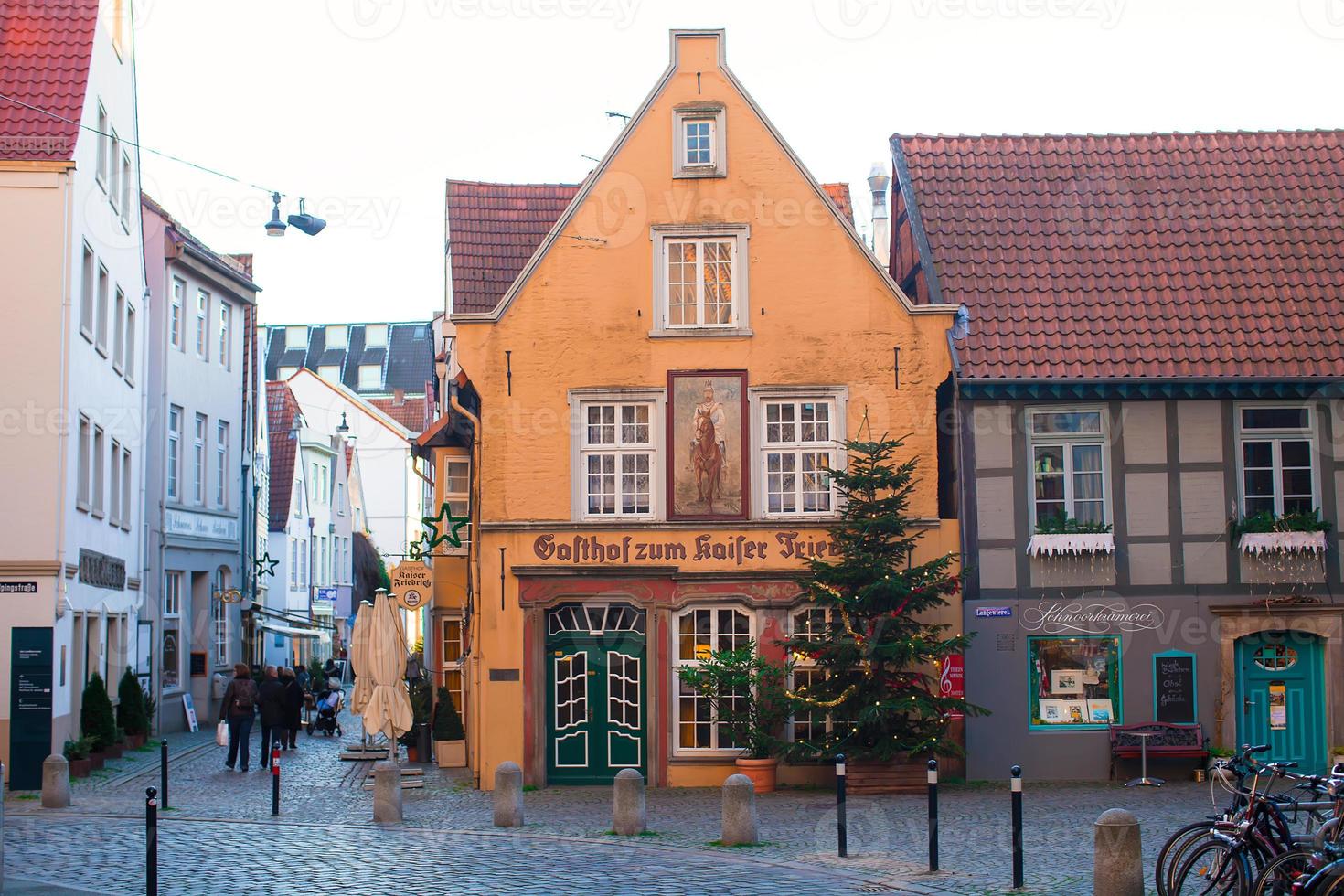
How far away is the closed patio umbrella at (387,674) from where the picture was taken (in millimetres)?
23438

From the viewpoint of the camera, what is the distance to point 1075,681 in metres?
23.1

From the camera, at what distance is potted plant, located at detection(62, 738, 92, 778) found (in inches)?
917

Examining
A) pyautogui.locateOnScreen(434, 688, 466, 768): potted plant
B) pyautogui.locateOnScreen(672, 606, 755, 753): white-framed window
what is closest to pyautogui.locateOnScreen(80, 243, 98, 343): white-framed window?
pyautogui.locateOnScreen(434, 688, 466, 768): potted plant

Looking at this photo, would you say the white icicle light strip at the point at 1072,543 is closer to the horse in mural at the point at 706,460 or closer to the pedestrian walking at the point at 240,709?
the horse in mural at the point at 706,460

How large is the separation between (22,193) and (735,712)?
39.8 ft

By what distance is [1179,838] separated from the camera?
11.5 meters

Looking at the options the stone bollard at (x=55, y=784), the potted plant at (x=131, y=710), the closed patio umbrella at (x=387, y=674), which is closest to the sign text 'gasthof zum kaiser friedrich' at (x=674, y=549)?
the closed patio umbrella at (x=387, y=674)

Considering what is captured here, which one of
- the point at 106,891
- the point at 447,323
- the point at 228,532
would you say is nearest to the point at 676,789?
the point at 447,323

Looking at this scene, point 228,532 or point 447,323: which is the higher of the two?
point 447,323

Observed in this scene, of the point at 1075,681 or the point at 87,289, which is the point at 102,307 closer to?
the point at 87,289

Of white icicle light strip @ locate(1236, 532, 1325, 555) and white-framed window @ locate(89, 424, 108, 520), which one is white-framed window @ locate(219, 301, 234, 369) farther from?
white icicle light strip @ locate(1236, 532, 1325, 555)

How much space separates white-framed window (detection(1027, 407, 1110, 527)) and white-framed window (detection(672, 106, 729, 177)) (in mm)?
5668

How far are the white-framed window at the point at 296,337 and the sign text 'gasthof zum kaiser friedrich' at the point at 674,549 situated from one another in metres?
78.7

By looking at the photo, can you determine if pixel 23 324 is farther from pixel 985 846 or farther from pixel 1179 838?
pixel 1179 838
